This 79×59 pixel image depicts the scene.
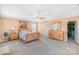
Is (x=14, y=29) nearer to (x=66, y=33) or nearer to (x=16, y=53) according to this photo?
(x=16, y=53)

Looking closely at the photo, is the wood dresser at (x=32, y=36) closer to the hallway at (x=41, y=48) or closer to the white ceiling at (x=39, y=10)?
the hallway at (x=41, y=48)

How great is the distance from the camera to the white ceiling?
5.73ft

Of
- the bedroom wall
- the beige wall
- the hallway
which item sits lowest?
the hallway

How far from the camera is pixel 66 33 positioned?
1.84 m

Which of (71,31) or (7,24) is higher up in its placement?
(7,24)

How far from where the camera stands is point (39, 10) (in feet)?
5.82

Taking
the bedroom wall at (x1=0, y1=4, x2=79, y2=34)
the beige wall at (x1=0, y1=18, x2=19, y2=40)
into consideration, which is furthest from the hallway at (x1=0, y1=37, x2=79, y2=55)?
the bedroom wall at (x1=0, y1=4, x2=79, y2=34)

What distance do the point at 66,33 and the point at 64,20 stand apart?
29 centimetres

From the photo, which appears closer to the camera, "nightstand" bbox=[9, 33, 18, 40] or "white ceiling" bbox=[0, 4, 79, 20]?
"white ceiling" bbox=[0, 4, 79, 20]

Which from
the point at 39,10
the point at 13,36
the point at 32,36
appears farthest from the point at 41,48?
the point at 39,10

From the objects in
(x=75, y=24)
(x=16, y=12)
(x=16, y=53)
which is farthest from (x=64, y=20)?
(x=16, y=53)

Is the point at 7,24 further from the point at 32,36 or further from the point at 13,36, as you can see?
the point at 32,36

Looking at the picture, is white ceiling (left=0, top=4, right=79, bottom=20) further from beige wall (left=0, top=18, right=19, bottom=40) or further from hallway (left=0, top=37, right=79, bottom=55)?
hallway (left=0, top=37, right=79, bottom=55)

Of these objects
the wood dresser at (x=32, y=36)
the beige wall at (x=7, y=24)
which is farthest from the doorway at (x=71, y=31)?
the beige wall at (x=7, y=24)
